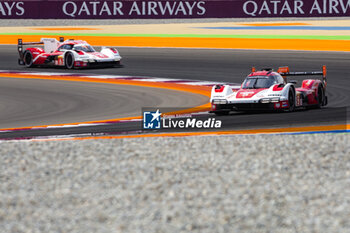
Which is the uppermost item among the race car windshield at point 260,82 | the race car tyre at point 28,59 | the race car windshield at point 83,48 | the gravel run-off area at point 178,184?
the gravel run-off area at point 178,184

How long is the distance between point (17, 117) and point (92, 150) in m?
4.70

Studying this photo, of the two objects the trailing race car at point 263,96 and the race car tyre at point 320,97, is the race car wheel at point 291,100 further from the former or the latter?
the race car tyre at point 320,97

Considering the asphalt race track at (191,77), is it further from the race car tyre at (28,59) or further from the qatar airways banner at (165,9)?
the qatar airways banner at (165,9)

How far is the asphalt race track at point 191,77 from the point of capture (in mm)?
13031

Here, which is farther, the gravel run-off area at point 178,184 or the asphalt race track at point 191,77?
the asphalt race track at point 191,77

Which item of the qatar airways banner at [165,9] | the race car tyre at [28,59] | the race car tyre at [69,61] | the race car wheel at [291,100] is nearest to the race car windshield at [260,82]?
the race car wheel at [291,100]

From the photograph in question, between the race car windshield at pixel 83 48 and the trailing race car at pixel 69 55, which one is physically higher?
the race car windshield at pixel 83 48

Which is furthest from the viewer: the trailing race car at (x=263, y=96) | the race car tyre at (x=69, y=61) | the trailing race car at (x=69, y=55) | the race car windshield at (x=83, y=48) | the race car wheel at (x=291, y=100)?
the race car tyre at (x=69, y=61)

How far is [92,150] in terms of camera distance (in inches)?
391

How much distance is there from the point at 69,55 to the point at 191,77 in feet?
15.9

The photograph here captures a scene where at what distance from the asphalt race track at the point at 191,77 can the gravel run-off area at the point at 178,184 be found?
219 centimetres

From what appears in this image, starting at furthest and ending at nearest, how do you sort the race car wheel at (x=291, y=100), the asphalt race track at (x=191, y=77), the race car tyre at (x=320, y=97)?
the race car tyre at (x=320, y=97) < the race car wheel at (x=291, y=100) < the asphalt race track at (x=191, y=77)

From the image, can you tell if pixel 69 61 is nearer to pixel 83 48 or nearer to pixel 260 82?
pixel 83 48

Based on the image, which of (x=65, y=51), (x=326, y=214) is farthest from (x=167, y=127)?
(x=65, y=51)
